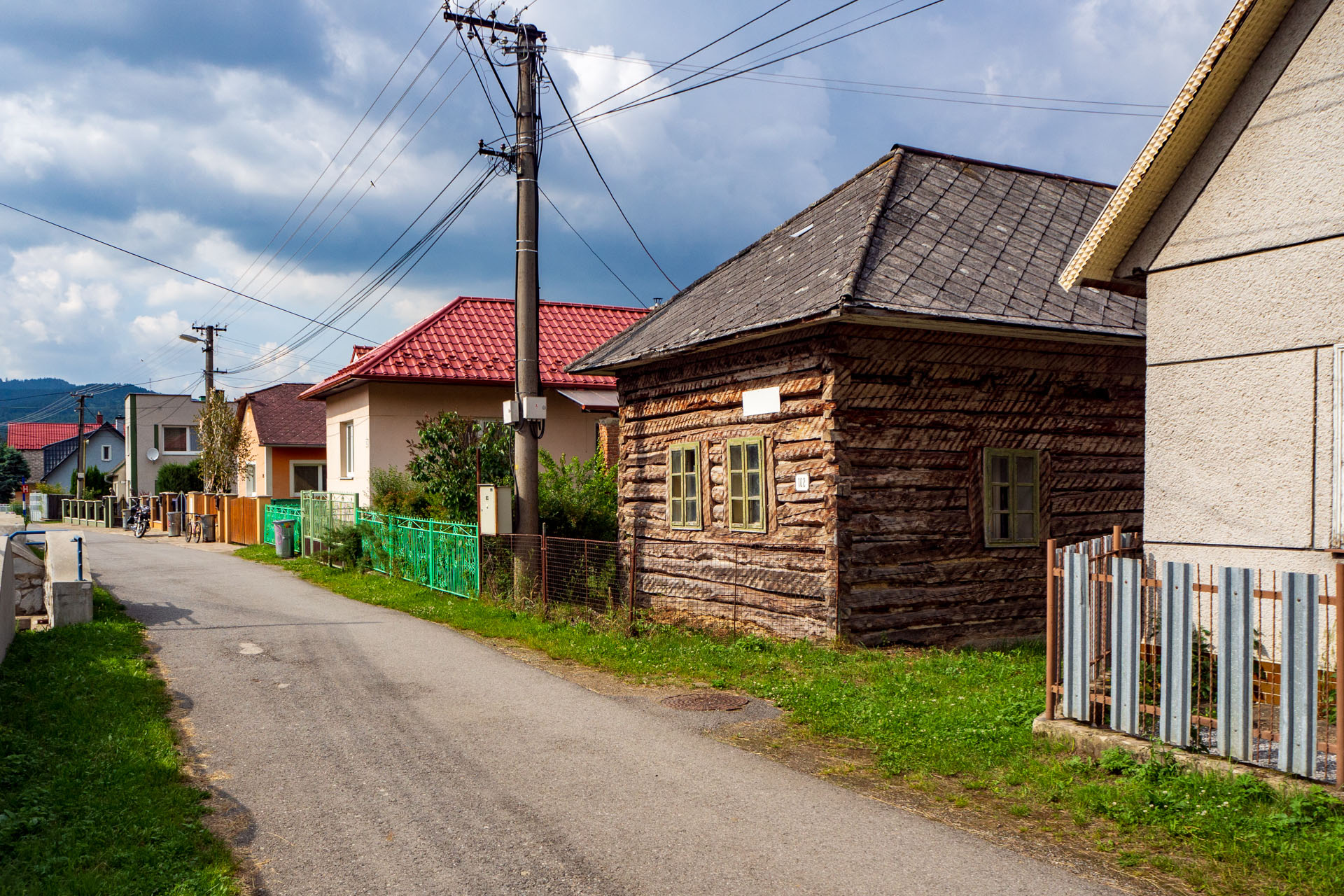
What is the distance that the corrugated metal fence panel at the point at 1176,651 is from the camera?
609 cm

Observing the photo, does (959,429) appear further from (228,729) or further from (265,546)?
(265,546)

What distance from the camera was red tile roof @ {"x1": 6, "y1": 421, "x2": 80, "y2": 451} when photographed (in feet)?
290

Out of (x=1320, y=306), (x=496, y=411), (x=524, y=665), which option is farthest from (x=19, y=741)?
(x=496, y=411)

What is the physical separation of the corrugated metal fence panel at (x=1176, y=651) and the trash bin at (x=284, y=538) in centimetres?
2147

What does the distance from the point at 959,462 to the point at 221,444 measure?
30976 millimetres

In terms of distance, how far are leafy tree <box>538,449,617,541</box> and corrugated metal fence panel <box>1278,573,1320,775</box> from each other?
12.4m

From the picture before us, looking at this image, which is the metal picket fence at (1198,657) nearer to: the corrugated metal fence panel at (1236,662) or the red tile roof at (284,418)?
the corrugated metal fence panel at (1236,662)

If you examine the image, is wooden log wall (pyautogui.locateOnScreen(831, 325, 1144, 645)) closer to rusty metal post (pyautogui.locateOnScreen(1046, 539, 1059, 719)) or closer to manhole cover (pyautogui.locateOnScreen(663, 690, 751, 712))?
manhole cover (pyautogui.locateOnScreen(663, 690, 751, 712))

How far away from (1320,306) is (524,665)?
783cm

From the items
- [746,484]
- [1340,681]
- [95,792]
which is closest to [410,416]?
[746,484]

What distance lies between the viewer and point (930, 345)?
11695mm

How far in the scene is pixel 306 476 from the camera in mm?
36219

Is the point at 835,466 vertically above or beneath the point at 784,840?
above

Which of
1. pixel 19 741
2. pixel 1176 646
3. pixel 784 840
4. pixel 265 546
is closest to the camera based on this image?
pixel 784 840
